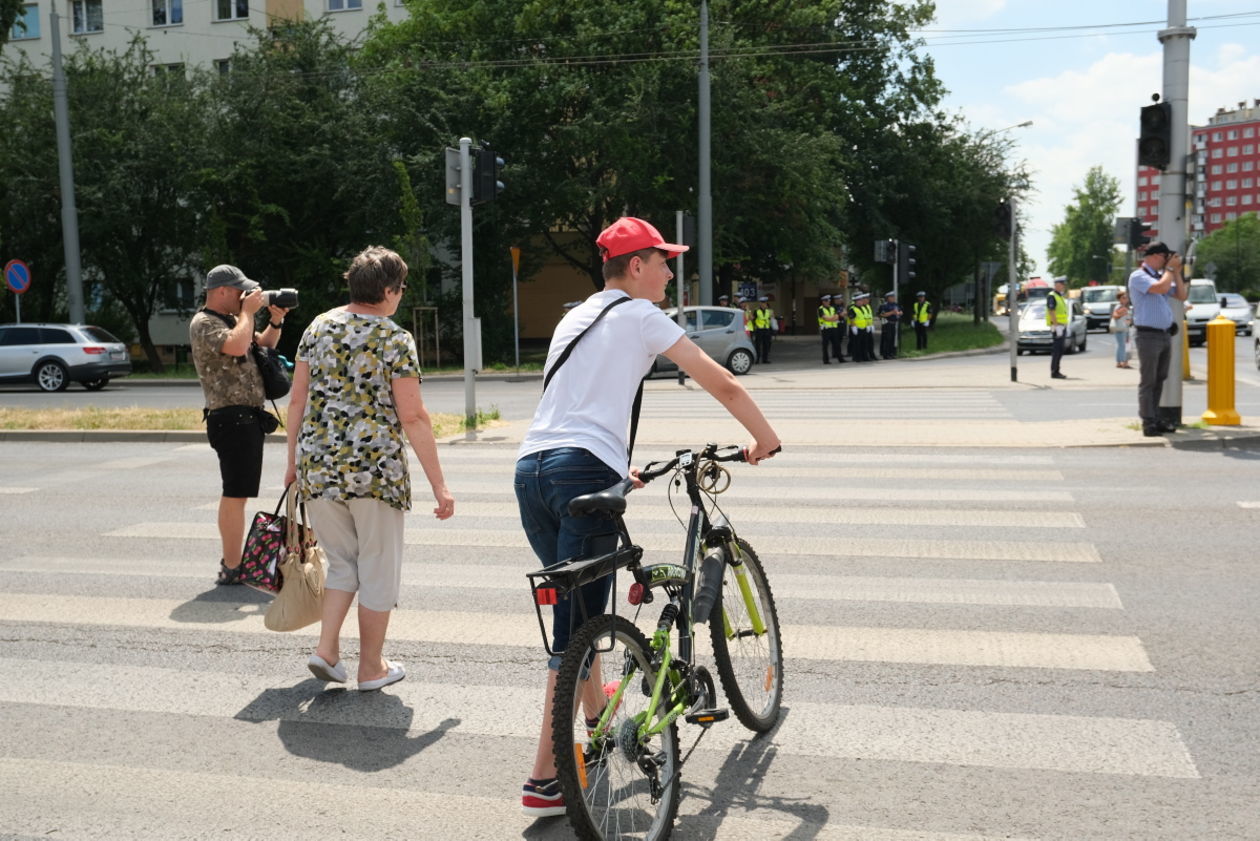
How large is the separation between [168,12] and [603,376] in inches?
2101

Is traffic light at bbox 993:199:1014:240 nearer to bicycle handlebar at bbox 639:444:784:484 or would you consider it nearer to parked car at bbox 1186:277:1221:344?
parked car at bbox 1186:277:1221:344

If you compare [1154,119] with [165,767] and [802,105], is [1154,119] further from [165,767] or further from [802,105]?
[802,105]

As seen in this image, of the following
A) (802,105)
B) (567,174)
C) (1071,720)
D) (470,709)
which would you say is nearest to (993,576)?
(1071,720)

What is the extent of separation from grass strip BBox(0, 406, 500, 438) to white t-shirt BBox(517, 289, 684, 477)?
1067 centimetres

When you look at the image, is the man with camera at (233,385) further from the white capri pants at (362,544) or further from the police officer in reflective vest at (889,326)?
the police officer in reflective vest at (889,326)

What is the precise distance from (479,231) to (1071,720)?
1234 inches

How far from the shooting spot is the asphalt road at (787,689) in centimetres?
395

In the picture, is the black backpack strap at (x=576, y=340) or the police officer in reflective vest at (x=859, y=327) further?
the police officer in reflective vest at (x=859, y=327)

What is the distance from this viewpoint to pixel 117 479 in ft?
38.2

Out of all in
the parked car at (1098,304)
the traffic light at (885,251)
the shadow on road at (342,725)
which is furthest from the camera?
the parked car at (1098,304)

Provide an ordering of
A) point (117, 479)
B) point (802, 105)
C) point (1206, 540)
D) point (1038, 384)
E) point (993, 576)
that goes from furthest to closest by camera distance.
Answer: point (802, 105)
point (1038, 384)
point (117, 479)
point (1206, 540)
point (993, 576)

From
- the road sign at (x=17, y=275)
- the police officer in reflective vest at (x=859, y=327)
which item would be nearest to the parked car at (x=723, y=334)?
the police officer in reflective vest at (x=859, y=327)

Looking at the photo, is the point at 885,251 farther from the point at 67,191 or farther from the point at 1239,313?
the point at 67,191

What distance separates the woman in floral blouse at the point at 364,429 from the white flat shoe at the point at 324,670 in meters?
0.26
